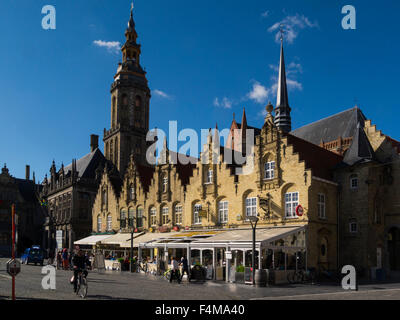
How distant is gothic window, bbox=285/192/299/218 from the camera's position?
30.2 m

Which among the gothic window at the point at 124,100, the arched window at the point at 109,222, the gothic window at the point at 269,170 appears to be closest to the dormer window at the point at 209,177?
the gothic window at the point at 269,170

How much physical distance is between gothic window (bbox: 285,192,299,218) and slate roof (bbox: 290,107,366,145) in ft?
56.2

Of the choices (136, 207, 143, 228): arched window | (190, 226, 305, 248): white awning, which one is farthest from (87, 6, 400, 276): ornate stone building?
(136, 207, 143, 228): arched window

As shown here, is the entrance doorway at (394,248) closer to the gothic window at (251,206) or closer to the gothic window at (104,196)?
the gothic window at (251,206)

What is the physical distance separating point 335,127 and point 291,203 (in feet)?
68.1

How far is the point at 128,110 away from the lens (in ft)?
267

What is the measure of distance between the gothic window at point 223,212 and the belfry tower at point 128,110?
43.6 meters

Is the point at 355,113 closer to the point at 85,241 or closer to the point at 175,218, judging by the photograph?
the point at 175,218

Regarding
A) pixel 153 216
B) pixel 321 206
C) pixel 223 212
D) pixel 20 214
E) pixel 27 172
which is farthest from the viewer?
pixel 27 172

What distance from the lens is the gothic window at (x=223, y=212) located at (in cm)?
3559

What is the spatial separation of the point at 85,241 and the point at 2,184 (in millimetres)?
45353

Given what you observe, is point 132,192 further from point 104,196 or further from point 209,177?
point 209,177

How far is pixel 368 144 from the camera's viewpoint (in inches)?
1277

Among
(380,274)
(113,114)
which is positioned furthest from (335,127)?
(113,114)
